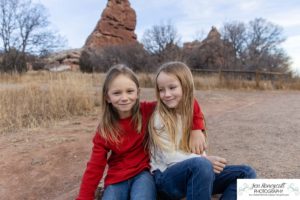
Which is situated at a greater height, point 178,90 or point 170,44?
point 170,44

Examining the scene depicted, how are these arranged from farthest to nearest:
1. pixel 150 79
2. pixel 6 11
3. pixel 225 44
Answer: pixel 225 44
pixel 6 11
pixel 150 79

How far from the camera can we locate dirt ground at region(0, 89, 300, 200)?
3.23 m

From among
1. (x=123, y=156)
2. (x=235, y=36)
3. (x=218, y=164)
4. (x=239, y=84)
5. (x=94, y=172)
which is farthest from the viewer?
(x=235, y=36)

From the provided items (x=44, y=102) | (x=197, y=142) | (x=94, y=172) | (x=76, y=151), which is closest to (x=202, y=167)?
(x=197, y=142)

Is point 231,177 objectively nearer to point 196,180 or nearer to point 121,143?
point 196,180

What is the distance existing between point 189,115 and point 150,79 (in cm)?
1245

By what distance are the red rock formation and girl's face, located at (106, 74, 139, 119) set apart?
32012mm

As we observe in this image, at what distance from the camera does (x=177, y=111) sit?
2281 mm

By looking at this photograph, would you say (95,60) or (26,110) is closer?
(26,110)

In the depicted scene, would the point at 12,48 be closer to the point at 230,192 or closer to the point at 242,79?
the point at 242,79

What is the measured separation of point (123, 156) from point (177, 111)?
45 cm

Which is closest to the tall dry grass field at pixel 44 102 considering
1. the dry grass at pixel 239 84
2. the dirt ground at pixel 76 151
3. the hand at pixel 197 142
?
the dirt ground at pixel 76 151

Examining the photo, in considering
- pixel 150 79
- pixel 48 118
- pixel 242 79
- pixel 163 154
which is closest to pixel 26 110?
pixel 48 118

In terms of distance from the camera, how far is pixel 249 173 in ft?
6.89
